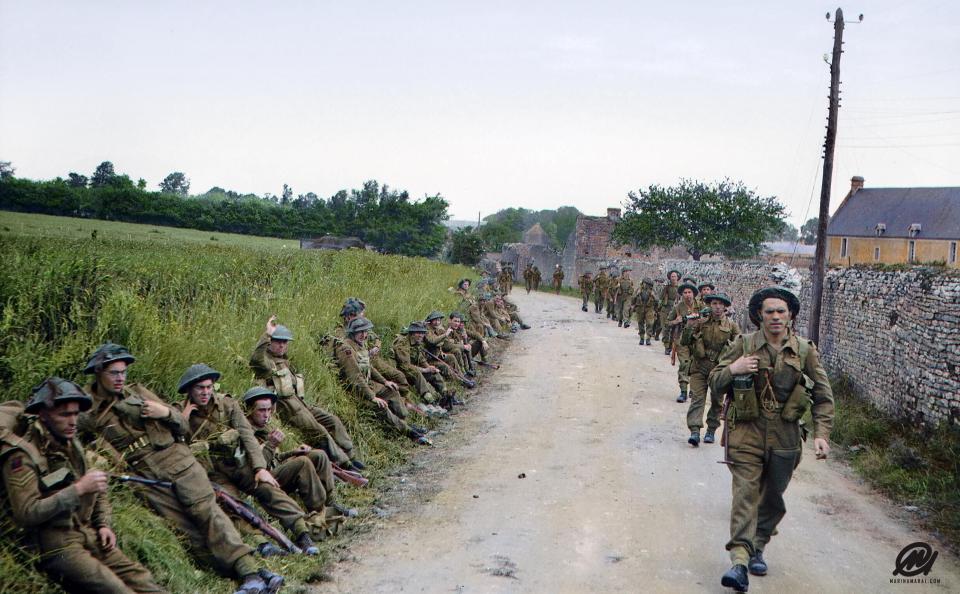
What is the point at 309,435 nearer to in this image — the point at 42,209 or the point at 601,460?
the point at 601,460

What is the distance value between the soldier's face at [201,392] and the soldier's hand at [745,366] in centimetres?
369

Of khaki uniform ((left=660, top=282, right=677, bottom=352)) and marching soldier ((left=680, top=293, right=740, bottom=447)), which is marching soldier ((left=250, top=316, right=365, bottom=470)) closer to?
marching soldier ((left=680, top=293, right=740, bottom=447))

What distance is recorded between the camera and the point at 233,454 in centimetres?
577

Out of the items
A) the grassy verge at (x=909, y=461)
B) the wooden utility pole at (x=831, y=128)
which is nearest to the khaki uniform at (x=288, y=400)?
the grassy verge at (x=909, y=461)

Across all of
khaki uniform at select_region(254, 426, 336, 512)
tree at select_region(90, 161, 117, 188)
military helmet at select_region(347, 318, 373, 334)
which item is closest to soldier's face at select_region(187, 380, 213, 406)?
khaki uniform at select_region(254, 426, 336, 512)

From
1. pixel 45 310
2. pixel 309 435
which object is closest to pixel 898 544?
pixel 309 435

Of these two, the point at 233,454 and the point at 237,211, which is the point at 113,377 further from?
the point at 237,211

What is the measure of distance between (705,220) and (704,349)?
4033cm

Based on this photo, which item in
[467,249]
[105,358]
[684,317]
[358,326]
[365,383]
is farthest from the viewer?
Answer: [467,249]

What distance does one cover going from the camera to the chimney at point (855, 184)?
56.2 m

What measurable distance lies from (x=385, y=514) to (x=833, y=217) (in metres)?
56.9

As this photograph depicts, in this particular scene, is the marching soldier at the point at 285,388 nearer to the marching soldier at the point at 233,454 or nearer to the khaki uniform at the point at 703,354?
the marching soldier at the point at 233,454

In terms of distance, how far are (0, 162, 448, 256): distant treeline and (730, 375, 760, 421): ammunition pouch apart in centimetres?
2704

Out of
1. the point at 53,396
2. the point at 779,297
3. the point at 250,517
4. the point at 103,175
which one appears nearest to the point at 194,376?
the point at 250,517
